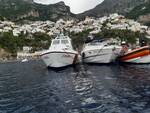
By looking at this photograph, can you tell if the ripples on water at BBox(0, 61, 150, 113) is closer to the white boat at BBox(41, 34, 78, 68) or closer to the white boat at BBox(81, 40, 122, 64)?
the white boat at BBox(41, 34, 78, 68)

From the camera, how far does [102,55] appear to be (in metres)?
53.2

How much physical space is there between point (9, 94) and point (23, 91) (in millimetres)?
1373

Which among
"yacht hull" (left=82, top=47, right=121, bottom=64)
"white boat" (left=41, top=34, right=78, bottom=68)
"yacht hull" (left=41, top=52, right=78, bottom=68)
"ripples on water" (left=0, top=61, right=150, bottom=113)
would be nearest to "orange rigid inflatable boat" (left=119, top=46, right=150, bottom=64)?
"yacht hull" (left=82, top=47, right=121, bottom=64)

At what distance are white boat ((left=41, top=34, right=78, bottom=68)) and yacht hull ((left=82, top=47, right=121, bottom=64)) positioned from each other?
131 inches

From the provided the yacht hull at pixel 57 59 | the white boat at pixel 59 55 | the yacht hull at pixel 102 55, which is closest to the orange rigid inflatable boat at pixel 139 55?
the yacht hull at pixel 102 55

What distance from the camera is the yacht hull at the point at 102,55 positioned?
5281 cm

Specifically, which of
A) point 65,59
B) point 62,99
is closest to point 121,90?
point 62,99

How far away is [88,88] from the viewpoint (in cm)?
2786

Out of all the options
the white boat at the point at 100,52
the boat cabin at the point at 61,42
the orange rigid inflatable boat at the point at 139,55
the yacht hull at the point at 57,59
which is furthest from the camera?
the white boat at the point at 100,52

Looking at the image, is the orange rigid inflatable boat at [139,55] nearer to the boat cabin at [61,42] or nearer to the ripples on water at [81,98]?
the boat cabin at [61,42]

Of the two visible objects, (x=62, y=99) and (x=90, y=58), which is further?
(x=90, y=58)

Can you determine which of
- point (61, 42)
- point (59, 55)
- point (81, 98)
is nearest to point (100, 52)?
point (61, 42)

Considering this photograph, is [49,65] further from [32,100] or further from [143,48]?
[32,100]

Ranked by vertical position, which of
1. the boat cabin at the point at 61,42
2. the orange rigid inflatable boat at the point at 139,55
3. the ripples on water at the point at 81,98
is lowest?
the ripples on water at the point at 81,98
